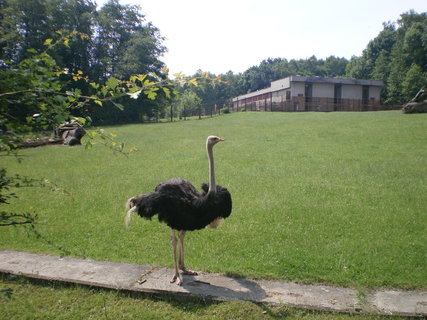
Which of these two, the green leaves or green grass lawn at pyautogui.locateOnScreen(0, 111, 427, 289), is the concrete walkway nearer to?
green grass lawn at pyautogui.locateOnScreen(0, 111, 427, 289)

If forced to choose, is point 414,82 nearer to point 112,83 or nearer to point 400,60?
point 400,60

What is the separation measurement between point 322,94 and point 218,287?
5256 centimetres

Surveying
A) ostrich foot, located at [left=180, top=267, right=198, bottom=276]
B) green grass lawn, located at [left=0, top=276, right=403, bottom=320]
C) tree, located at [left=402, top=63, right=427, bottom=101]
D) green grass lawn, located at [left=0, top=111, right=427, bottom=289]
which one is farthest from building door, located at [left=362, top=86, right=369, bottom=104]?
green grass lawn, located at [left=0, top=276, right=403, bottom=320]

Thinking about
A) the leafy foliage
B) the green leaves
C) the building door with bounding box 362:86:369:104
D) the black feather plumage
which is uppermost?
the leafy foliage

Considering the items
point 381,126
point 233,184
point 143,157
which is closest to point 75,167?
point 143,157

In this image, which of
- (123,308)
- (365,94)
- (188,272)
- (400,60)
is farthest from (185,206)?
(400,60)

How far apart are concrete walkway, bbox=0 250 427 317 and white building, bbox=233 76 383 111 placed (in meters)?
43.4

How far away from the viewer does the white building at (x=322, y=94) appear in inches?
1938

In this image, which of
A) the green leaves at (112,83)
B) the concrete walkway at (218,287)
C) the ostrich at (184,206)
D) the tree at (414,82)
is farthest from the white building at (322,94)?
the green leaves at (112,83)

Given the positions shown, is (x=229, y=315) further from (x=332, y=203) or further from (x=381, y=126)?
(x=381, y=126)

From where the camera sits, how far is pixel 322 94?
53.9m

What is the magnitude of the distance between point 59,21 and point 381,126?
40.9 m

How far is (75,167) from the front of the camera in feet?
49.3

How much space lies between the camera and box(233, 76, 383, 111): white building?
49219 millimetres
